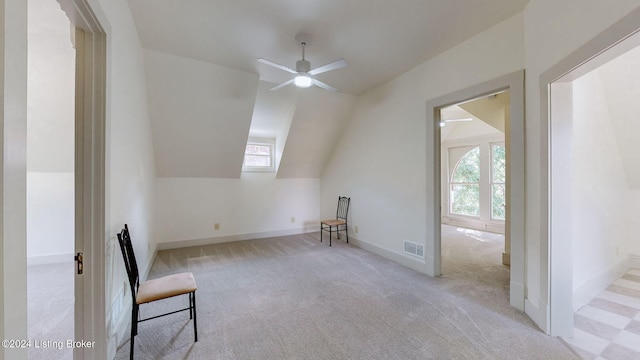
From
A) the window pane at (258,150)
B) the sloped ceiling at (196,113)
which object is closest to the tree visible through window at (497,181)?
the window pane at (258,150)

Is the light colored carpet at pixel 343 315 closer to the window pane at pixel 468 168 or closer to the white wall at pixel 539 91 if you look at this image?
the white wall at pixel 539 91

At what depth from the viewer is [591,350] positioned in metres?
1.82

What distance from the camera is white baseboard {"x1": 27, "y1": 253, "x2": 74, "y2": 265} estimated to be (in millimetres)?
3479

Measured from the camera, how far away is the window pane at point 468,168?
21.0 feet

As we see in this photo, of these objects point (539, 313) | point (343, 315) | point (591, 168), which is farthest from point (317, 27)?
point (539, 313)

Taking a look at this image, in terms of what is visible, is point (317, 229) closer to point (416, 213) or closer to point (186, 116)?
point (416, 213)

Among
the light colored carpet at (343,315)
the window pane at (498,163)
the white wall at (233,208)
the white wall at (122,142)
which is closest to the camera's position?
the white wall at (122,142)

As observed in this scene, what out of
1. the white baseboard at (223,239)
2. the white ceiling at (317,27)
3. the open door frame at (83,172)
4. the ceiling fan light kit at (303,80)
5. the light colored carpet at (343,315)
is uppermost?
the white ceiling at (317,27)

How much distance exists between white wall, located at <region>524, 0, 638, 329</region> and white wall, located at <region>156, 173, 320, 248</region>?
4134 millimetres

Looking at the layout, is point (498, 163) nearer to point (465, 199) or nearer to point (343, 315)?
point (465, 199)


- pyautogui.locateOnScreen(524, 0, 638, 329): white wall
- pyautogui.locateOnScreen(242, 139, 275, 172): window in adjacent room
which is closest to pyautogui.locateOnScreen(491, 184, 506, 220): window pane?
pyautogui.locateOnScreen(524, 0, 638, 329): white wall

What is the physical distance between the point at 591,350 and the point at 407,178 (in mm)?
2229

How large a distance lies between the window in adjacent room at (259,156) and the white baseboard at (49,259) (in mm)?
2922

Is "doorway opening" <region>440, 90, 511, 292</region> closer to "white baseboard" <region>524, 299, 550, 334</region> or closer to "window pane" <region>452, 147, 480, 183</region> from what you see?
"window pane" <region>452, 147, 480, 183</region>
